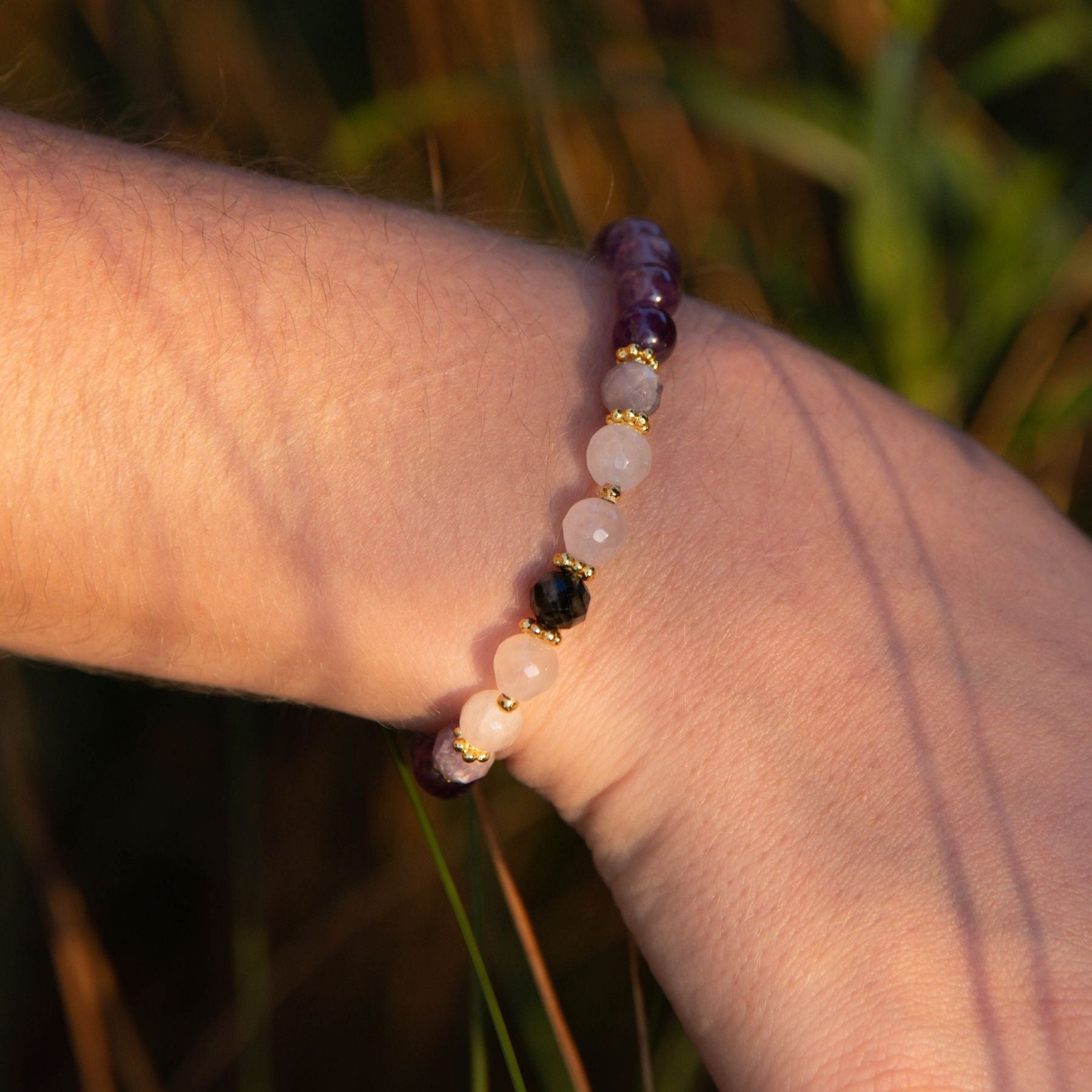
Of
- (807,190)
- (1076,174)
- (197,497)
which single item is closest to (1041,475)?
(1076,174)

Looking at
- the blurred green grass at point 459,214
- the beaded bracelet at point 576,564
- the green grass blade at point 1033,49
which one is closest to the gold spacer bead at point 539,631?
the beaded bracelet at point 576,564

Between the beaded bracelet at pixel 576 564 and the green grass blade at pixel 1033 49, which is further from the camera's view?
the green grass blade at pixel 1033 49

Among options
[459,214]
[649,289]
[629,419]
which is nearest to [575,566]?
[629,419]

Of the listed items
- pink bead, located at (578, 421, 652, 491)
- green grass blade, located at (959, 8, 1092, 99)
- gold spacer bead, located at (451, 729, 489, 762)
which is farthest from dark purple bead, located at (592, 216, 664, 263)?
green grass blade, located at (959, 8, 1092, 99)

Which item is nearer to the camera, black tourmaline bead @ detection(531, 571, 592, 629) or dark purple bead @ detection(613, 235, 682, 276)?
black tourmaline bead @ detection(531, 571, 592, 629)

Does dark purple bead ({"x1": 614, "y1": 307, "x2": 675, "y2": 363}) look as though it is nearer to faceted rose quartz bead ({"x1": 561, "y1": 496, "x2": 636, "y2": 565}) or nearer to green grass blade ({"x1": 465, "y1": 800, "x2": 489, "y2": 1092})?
faceted rose quartz bead ({"x1": 561, "y1": 496, "x2": 636, "y2": 565})

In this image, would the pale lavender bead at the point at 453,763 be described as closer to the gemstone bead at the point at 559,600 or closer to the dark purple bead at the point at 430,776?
the dark purple bead at the point at 430,776
